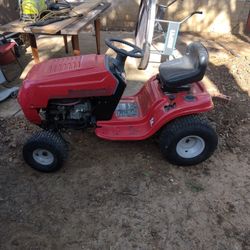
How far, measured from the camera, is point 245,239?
2410mm

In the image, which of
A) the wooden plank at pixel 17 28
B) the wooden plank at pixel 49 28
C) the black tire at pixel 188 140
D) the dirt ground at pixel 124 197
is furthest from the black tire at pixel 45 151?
the wooden plank at pixel 17 28

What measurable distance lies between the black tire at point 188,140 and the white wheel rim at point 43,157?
1045 millimetres

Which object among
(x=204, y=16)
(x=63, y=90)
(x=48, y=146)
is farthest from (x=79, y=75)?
(x=204, y=16)

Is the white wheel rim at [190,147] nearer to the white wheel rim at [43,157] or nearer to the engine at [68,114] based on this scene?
the engine at [68,114]

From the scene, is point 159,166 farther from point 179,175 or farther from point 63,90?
point 63,90

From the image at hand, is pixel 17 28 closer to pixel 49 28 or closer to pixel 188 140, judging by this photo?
pixel 49 28

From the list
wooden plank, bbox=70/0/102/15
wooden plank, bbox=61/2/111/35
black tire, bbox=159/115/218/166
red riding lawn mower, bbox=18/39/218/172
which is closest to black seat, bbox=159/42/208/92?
red riding lawn mower, bbox=18/39/218/172

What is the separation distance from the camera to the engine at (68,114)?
285cm

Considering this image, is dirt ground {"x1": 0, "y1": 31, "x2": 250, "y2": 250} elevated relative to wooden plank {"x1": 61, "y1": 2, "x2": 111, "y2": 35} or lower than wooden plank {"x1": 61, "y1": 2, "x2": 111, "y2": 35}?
lower

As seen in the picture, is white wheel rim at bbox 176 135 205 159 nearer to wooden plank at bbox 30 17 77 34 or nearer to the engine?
the engine

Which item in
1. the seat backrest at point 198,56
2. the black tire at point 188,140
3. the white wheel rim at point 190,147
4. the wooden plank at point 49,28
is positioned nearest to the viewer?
the seat backrest at point 198,56

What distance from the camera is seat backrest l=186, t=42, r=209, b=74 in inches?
107

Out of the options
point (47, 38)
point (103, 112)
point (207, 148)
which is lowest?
point (47, 38)

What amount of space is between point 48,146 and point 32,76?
64 centimetres
